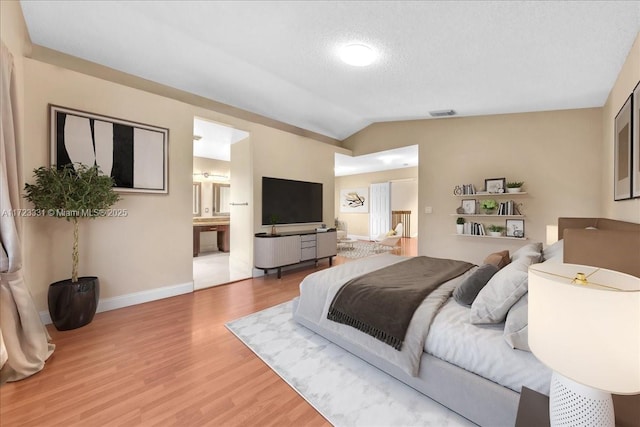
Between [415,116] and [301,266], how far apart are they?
11.3 ft

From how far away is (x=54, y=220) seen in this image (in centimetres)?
264

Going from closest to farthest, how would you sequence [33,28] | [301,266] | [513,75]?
[33,28] < [513,75] < [301,266]

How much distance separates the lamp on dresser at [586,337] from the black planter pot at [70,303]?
340 cm

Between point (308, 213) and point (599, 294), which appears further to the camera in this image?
point (308, 213)

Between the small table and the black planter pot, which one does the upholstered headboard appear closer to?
the black planter pot

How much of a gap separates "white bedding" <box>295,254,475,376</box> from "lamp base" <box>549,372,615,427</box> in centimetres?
80

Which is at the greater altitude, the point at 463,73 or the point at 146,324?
the point at 463,73

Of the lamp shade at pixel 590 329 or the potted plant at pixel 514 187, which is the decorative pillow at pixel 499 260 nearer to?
the lamp shade at pixel 590 329

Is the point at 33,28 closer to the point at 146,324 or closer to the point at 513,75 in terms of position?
the point at 146,324

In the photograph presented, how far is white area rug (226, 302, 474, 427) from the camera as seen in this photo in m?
1.48

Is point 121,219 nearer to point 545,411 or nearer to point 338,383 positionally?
point 338,383

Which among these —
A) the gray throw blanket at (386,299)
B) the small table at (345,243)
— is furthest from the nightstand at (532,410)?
the small table at (345,243)

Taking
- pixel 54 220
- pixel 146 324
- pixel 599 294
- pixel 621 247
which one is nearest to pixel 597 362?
pixel 599 294

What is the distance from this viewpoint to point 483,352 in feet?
4.60
